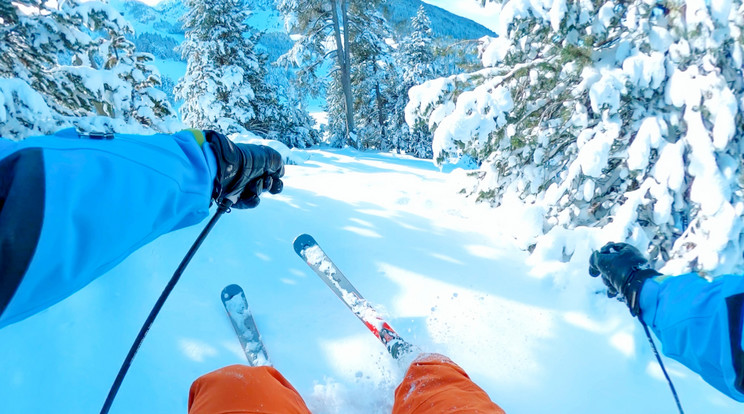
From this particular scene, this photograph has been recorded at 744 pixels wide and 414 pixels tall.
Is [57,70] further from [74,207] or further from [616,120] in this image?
[616,120]

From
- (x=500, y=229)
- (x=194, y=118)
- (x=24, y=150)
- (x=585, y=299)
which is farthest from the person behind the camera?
(x=194, y=118)

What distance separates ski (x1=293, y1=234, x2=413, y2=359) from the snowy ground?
0.11 metres

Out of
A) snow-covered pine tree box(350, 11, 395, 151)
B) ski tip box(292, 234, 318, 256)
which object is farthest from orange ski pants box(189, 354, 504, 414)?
snow-covered pine tree box(350, 11, 395, 151)

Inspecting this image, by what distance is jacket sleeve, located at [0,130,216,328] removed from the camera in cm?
98

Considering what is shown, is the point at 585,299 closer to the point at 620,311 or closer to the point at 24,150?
the point at 620,311

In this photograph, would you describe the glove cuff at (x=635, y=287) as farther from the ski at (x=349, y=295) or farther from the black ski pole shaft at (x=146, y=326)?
the black ski pole shaft at (x=146, y=326)

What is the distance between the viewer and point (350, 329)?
2975 mm

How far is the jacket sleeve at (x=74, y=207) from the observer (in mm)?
985

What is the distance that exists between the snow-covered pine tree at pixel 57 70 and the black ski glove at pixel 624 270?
554cm

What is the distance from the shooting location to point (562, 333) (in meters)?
2.85

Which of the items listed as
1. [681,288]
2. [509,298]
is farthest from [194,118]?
[681,288]

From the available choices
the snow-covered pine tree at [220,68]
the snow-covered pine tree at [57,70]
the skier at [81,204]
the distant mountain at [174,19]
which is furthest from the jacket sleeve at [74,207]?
the distant mountain at [174,19]

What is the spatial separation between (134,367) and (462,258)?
2.81m

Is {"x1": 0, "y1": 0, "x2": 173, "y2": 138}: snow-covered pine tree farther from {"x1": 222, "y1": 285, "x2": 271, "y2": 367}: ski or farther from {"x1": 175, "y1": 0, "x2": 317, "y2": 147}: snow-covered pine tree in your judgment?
{"x1": 175, "y1": 0, "x2": 317, "y2": 147}: snow-covered pine tree
